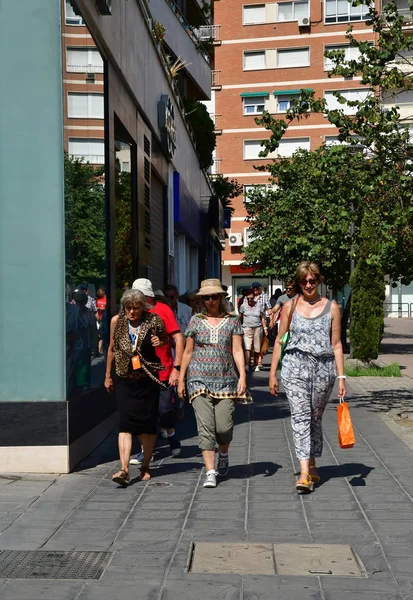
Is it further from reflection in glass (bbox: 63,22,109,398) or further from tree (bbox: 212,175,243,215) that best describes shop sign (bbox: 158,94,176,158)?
tree (bbox: 212,175,243,215)

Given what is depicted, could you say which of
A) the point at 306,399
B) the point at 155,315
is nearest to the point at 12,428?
the point at 155,315

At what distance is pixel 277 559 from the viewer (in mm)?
5602

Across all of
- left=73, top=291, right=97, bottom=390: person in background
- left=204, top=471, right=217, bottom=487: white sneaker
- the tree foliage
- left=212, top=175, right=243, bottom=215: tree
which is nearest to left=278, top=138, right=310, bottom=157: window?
left=212, top=175, right=243, bottom=215: tree

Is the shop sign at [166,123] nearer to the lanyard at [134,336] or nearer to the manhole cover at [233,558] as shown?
the lanyard at [134,336]

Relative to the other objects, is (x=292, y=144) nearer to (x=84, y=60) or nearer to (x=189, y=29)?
(x=189, y=29)

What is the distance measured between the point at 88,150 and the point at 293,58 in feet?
181

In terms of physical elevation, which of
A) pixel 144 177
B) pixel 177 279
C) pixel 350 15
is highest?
pixel 350 15

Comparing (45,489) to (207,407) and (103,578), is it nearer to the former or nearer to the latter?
(207,407)

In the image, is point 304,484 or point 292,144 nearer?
point 304,484

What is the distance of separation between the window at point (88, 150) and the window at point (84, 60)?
0.66 m

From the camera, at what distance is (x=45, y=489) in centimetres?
772

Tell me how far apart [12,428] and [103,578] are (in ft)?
10.9

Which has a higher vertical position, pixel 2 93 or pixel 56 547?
pixel 2 93

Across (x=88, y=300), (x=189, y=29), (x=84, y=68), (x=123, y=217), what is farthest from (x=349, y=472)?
(x=189, y=29)
